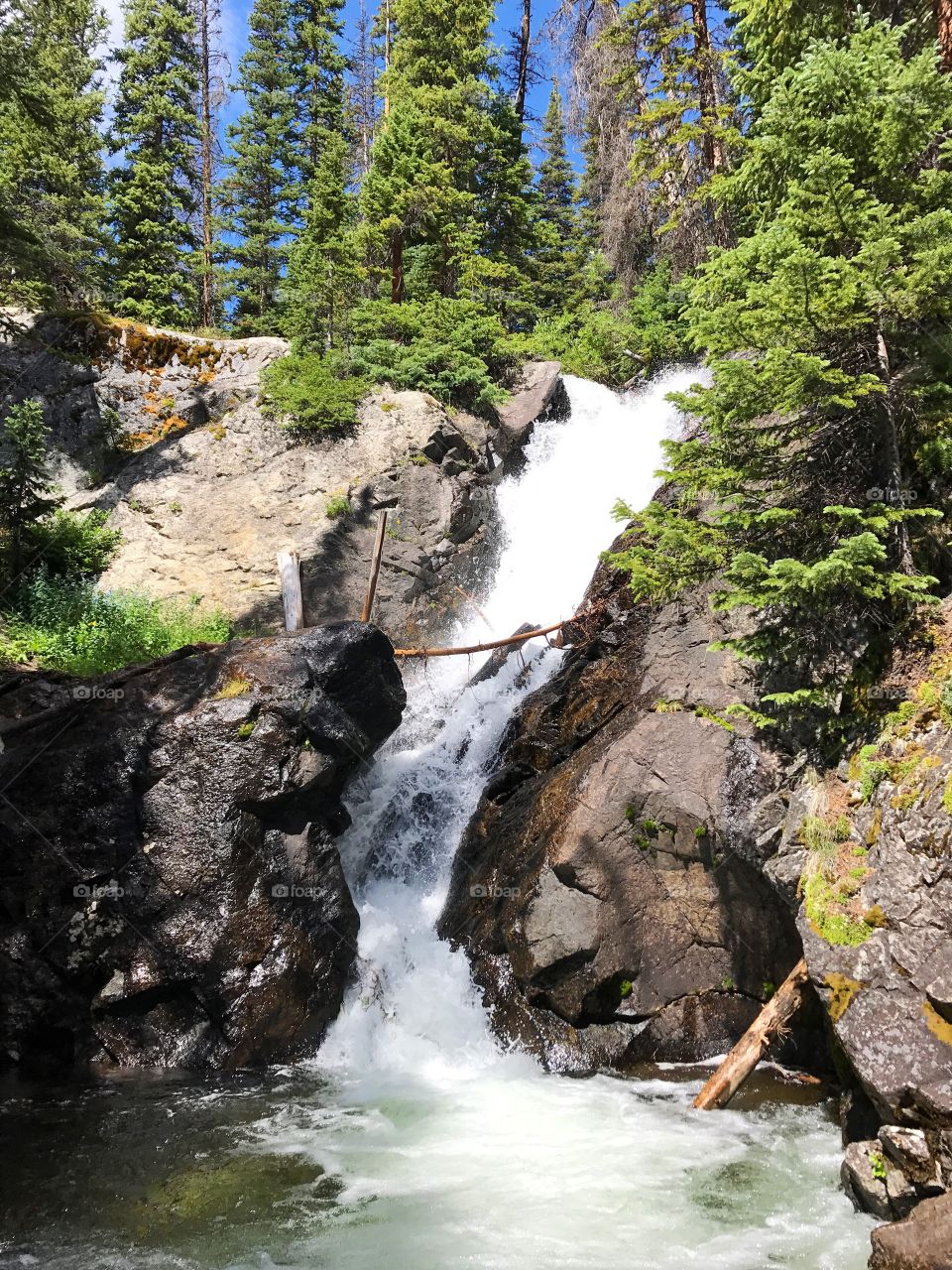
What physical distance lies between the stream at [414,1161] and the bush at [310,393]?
11528mm

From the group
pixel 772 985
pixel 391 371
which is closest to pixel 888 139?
pixel 772 985

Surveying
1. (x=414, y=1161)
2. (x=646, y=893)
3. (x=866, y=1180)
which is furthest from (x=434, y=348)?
(x=866, y=1180)

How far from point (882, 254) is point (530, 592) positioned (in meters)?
11.1

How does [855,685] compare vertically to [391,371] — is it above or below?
below

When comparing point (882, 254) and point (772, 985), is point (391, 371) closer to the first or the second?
point (882, 254)

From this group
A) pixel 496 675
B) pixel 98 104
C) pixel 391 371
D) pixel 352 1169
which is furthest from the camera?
pixel 98 104

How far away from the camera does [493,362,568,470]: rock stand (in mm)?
20000

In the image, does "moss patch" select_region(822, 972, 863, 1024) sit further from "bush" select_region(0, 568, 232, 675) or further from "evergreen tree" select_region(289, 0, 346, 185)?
"evergreen tree" select_region(289, 0, 346, 185)

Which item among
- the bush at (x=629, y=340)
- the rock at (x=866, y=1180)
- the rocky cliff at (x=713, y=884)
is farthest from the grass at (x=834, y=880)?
the bush at (x=629, y=340)

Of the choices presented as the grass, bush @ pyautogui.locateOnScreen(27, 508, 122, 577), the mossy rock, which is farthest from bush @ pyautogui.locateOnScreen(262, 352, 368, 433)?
the mossy rock

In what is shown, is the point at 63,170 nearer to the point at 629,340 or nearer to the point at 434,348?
the point at 434,348

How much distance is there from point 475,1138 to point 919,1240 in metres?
3.55

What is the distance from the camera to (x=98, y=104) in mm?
22719

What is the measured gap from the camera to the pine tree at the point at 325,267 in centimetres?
2066
